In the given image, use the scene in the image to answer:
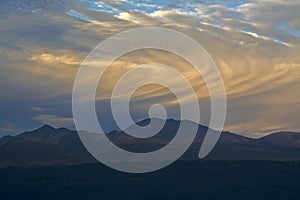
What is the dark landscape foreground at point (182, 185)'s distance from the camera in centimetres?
5512

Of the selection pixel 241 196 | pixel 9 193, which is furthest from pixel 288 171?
pixel 9 193

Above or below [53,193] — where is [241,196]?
above

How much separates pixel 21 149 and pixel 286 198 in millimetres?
129915

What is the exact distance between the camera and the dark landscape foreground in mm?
55125

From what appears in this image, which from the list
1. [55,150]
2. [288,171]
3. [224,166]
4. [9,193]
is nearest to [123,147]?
[55,150]

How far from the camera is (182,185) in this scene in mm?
64500

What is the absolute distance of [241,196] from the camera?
173ft

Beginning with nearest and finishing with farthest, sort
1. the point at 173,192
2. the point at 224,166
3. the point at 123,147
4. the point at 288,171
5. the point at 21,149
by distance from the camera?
1. the point at 173,192
2. the point at 288,171
3. the point at 224,166
4. the point at 21,149
5. the point at 123,147

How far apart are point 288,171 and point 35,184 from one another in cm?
4039

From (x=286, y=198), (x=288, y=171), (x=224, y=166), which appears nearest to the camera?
(x=286, y=198)

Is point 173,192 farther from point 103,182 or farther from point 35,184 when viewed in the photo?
point 35,184

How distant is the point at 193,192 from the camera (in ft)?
188

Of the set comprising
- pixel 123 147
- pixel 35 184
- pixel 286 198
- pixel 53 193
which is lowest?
pixel 123 147

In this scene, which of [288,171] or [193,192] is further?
[288,171]
